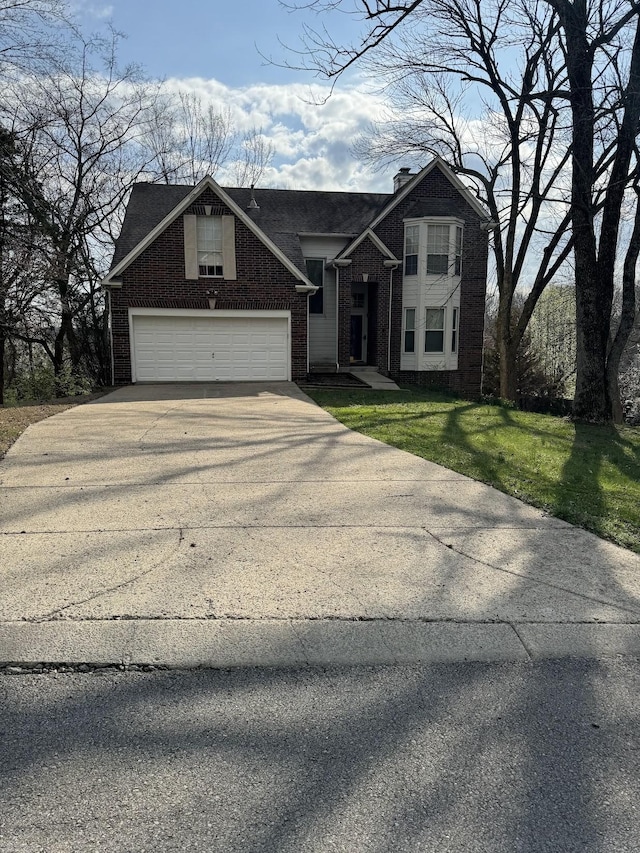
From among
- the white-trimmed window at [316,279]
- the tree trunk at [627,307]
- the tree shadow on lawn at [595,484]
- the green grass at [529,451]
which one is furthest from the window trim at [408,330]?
the tree shadow on lawn at [595,484]

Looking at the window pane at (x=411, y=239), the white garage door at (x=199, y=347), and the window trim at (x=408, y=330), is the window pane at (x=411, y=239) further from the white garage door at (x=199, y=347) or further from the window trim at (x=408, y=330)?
the white garage door at (x=199, y=347)

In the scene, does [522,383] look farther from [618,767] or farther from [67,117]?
[618,767]

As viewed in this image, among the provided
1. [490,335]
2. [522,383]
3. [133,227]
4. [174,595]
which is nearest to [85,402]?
[133,227]

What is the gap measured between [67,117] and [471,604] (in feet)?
80.0

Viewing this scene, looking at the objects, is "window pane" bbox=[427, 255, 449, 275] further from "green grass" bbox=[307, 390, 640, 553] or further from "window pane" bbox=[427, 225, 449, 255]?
"green grass" bbox=[307, 390, 640, 553]

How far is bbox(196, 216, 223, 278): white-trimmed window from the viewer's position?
1823 centimetres

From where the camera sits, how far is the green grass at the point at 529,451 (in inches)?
234

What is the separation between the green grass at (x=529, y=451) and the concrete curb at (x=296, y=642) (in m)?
1.94

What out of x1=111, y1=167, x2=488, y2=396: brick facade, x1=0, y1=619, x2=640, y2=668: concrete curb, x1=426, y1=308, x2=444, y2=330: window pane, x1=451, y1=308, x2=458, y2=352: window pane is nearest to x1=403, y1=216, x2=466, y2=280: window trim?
x1=111, y1=167, x2=488, y2=396: brick facade

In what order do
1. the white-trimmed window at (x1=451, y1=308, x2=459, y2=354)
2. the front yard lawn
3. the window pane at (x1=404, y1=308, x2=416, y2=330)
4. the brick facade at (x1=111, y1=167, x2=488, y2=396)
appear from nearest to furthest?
1. the front yard lawn
2. the brick facade at (x1=111, y1=167, x2=488, y2=396)
3. the window pane at (x1=404, y1=308, x2=416, y2=330)
4. the white-trimmed window at (x1=451, y1=308, x2=459, y2=354)

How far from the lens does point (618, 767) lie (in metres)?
2.39

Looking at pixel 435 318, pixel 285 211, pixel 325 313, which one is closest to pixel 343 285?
pixel 325 313

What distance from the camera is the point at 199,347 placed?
18391mm

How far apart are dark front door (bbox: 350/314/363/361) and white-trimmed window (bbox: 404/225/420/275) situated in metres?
2.84
